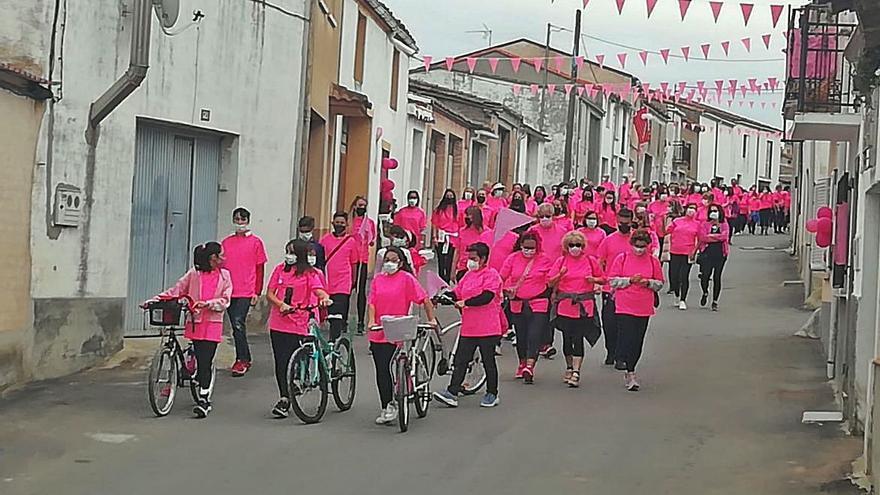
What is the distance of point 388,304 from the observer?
36.3 ft

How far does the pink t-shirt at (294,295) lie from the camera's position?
11406 mm

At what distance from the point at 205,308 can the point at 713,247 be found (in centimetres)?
1152

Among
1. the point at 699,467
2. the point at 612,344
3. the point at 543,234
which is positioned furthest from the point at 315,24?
the point at 699,467

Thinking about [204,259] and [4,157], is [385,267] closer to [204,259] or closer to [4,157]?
[204,259]

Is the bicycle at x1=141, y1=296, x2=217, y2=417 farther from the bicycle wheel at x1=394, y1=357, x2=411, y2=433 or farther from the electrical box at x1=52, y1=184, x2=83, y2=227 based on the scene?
the electrical box at x1=52, y1=184, x2=83, y2=227

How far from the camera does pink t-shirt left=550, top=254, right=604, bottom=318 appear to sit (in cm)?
1378

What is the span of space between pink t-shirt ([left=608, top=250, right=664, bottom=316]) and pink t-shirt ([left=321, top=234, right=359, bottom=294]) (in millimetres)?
3296

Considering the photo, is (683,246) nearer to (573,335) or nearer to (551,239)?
(551,239)

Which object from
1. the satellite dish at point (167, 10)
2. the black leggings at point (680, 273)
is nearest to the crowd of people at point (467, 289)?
the satellite dish at point (167, 10)

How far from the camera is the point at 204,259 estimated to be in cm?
1159

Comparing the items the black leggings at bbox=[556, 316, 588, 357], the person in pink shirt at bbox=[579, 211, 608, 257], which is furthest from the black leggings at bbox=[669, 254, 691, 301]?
the black leggings at bbox=[556, 316, 588, 357]

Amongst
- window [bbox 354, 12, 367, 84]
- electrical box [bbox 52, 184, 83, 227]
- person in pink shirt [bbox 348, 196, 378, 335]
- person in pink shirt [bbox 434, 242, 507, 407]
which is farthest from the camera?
window [bbox 354, 12, 367, 84]

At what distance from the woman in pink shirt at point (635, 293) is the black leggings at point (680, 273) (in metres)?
7.15

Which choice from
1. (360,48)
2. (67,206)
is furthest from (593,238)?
(360,48)
